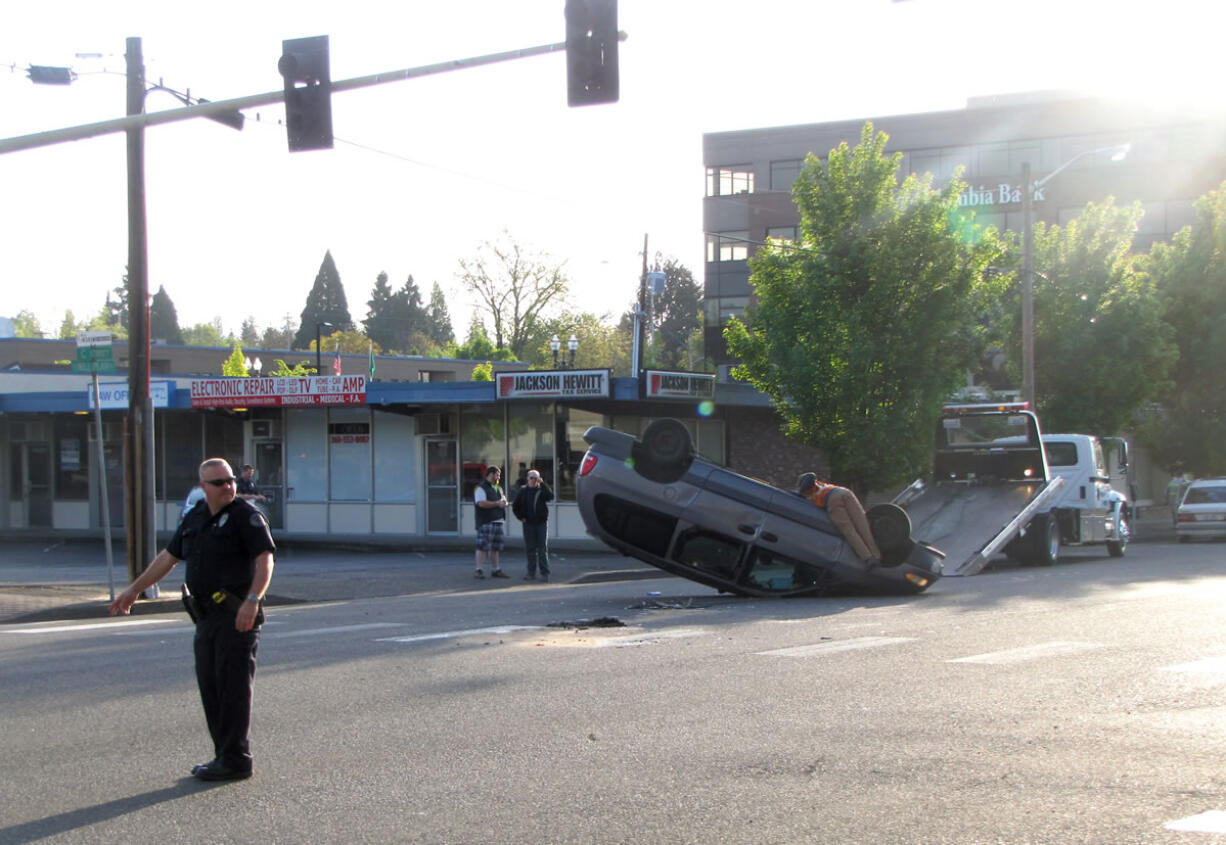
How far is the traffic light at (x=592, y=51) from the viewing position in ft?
35.3

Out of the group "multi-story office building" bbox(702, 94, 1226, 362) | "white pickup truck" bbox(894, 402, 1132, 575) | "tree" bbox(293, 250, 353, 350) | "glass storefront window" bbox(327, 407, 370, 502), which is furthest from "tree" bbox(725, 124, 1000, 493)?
"tree" bbox(293, 250, 353, 350)

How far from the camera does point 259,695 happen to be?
8.58 metres

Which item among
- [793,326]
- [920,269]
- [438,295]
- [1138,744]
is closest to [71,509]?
[793,326]

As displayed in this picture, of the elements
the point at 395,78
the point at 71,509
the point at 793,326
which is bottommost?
the point at 71,509

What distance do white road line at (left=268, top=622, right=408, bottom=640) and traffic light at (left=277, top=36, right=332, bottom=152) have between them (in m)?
4.69

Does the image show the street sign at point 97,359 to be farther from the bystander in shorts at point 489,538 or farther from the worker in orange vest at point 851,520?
the worker in orange vest at point 851,520

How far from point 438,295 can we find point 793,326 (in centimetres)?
8151

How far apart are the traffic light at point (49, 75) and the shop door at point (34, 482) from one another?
20.8 meters

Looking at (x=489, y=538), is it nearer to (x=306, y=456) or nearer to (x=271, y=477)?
(x=306, y=456)

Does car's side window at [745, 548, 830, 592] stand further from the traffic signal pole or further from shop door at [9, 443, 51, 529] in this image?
shop door at [9, 443, 51, 529]

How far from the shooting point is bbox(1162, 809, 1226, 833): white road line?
16.5 ft

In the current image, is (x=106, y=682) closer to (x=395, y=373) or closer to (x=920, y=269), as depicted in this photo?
(x=920, y=269)

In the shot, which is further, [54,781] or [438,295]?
[438,295]

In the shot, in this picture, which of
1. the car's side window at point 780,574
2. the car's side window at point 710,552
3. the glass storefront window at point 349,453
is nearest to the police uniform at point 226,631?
the car's side window at point 710,552
